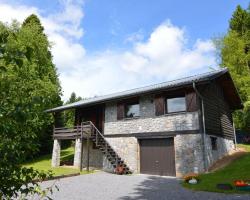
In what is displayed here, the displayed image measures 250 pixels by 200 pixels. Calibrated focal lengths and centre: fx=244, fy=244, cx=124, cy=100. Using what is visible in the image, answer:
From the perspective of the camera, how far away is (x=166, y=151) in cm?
1557

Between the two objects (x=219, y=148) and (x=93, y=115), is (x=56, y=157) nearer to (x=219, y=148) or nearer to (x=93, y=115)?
(x=93, y=115)

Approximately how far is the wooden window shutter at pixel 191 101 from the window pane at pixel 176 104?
0.46 meters

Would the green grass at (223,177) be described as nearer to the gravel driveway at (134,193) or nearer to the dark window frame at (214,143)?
the gravel driveway at (134,193)

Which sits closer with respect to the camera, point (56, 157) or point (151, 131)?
point (151, 131)

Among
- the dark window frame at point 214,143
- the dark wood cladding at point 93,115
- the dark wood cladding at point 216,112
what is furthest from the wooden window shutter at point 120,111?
the dark window frame at point 214,143

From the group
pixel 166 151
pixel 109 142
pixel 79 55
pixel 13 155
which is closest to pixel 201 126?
pixel 166 151

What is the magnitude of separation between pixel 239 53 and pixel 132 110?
19.1m

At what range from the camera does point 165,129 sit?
51.1 feet

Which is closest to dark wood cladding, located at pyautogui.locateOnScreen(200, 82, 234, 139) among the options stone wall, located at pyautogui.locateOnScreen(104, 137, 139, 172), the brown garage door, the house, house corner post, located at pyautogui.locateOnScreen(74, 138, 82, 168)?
the house

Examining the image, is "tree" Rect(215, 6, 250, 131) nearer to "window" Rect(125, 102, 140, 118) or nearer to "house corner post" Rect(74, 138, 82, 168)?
"window" Rect(125, 102, 140, 118)

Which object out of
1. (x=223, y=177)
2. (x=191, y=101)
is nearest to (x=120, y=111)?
(x=191, y=101)

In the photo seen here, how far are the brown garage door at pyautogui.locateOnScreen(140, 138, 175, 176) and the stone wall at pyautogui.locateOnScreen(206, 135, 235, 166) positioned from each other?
218 cm

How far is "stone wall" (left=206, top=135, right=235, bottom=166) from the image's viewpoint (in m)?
14.9

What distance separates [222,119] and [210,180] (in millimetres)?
8642
